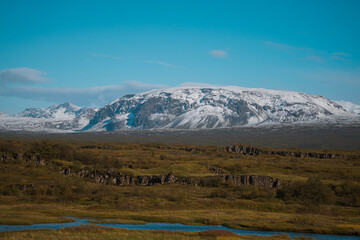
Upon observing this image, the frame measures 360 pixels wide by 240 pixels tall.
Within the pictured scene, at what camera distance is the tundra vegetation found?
132 ft

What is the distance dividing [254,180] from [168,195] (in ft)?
63.8

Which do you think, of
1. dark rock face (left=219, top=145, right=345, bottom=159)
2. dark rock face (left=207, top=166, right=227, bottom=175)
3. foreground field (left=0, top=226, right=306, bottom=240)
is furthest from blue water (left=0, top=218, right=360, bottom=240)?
dark rock face (left=219, top=145, right=345, bottom=159)

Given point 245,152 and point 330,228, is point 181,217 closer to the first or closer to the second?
point 330,228

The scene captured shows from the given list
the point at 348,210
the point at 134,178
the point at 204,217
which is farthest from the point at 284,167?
the point at 204,217

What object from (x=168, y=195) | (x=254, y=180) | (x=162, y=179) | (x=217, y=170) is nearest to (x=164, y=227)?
(x=168, y=195)

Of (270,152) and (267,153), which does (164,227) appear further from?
(270,152)

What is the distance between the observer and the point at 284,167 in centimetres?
8756

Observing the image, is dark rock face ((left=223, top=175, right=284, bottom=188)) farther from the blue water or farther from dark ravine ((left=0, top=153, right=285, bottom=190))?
the blue water

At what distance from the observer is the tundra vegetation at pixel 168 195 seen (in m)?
40.3

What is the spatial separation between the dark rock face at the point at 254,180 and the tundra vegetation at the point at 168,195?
6.0 inches

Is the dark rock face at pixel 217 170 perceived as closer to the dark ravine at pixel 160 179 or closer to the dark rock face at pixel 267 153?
the dark ravine at pixel 160 179

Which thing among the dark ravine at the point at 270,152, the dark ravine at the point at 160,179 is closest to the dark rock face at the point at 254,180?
the dark ravine at the point at 160,179

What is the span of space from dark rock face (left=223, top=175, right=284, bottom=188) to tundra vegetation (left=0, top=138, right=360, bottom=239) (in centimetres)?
15

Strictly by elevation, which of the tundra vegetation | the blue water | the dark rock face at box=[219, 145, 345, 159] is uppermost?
the dark rock face at box=[219, 145, 345, 159]
